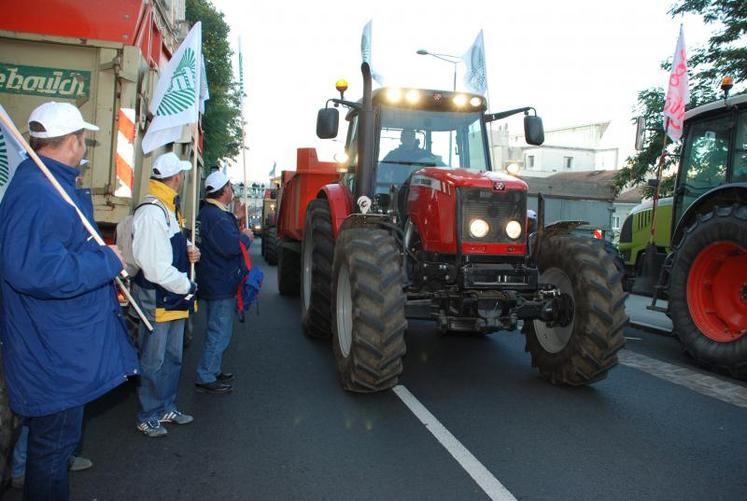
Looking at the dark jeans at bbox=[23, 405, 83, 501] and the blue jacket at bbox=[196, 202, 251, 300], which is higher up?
the blue jacket at bbox=[196, 202, 251, 300]

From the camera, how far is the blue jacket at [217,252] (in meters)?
4.85

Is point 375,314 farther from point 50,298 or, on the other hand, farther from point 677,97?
point 677,97

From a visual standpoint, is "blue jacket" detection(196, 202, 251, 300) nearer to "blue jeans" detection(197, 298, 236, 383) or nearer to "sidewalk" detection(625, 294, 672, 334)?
"blue jeans" detection(197, 298, 236, 383)

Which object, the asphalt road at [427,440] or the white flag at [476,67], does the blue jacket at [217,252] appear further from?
the white flag at [476,67]

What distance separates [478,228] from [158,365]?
283cm

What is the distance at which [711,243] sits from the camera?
629 cm

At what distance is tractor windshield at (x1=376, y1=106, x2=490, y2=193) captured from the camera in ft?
20.5

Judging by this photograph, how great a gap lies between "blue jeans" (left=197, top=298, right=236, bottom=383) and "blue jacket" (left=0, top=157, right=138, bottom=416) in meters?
2.25

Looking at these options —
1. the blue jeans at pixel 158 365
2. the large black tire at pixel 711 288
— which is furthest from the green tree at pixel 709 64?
the blue jeans at pixel 158 365

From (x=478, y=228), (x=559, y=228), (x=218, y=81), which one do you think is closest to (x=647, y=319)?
(x=559, y=228)

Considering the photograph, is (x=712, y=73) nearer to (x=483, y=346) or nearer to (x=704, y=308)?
(x=704, y=308)

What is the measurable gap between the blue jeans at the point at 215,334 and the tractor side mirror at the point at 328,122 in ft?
6.08

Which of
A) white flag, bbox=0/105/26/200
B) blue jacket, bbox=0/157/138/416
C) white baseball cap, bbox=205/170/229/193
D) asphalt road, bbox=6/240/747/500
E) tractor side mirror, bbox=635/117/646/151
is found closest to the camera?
blue jacket, bbox=0/157/138/416

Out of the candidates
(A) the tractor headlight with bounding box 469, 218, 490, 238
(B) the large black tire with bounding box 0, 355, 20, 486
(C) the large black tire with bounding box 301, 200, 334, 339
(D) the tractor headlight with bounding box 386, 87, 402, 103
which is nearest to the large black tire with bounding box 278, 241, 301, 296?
(C) the large black tire with bounding box 301, 200, 334, 339
